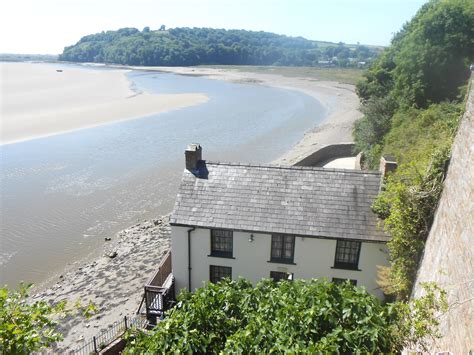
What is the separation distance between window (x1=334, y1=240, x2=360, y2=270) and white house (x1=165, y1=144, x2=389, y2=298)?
0.12 feet

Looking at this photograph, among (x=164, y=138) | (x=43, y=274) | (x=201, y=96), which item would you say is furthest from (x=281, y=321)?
(x=201, y=96)

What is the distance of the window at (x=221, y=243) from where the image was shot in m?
15.0

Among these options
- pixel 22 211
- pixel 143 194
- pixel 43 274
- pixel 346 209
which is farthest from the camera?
pixel 143 194

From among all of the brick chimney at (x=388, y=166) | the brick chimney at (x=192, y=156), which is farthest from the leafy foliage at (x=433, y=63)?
the brick chimney at (x=192, y=156)

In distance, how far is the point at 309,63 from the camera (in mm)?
191500

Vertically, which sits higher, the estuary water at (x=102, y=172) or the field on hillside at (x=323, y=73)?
the field on hillside at (x=323, y=73)

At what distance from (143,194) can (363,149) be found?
18077 millimetres

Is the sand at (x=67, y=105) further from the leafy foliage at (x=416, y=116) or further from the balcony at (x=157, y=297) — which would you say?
the leafy foliage at (x=416, y=116)

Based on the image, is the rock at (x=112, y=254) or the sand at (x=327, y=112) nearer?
the rock at (x=112, y=254)

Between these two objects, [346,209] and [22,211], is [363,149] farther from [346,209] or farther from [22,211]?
[22,211]

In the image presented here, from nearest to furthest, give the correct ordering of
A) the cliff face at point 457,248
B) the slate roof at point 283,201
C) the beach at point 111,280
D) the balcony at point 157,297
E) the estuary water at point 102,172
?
the cliff face at point 457,248 → the slate roof at point 283,201 → the balcony at point 157,297 → the beach at point 111,280 → the estuary water at point 102,172

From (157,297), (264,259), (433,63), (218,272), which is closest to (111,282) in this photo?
(157,297)

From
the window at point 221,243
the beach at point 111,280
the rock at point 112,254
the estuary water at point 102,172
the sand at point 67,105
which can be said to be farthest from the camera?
the sand at point 67,105

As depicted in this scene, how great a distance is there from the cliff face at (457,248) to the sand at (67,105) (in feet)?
141
